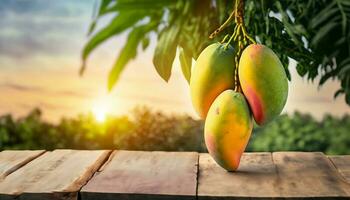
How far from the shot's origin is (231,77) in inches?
45.5

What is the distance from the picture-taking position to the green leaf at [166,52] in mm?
1196

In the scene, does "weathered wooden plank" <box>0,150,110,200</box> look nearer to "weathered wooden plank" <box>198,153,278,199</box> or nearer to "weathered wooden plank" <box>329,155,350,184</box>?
"weathered wooden plank" <box>198,153,278,199</box>

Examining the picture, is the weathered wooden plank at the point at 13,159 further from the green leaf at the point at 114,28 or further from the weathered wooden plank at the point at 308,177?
the weathered wooden plank at the point at 308,177

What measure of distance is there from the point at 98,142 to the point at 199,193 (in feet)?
8.95

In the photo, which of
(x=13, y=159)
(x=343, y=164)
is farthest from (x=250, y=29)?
(x=13, y=159)

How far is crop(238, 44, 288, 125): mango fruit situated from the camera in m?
1.12

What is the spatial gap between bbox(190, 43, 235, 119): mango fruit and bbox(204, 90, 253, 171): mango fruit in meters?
0.02

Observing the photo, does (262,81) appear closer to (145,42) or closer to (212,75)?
(212,75)

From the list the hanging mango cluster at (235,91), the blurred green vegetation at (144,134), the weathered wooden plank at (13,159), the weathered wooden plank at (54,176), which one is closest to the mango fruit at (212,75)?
the hanging mango cluster at (235,91)

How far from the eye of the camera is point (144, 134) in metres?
3.60

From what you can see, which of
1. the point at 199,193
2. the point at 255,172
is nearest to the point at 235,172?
the point at 255,172

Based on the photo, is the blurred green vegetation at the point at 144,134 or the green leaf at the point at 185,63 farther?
the blurred green vegetation at the point at 144,134

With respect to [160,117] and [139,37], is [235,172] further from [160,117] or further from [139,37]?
[160,117]

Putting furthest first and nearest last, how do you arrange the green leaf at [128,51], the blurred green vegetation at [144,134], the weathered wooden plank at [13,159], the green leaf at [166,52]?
the blurred green vegetation at [144,134]
the weathered wooden plank at [13,159]
the green leaf at [166,52]
the green leaf at [128,51]
